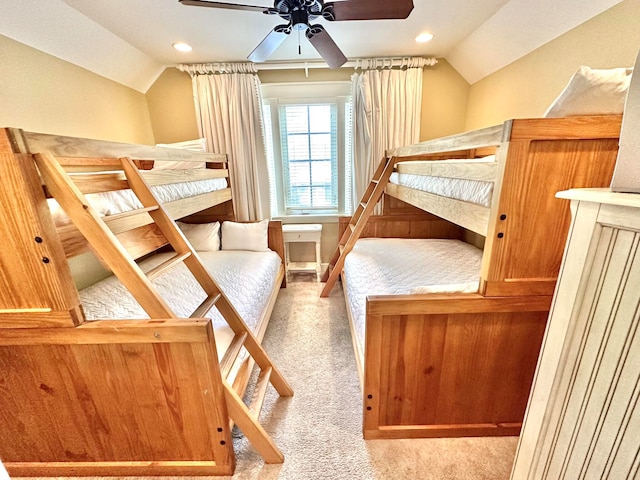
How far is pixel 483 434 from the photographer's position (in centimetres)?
139

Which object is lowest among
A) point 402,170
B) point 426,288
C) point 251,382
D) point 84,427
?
point 251,382

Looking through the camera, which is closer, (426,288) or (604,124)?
(604,124)

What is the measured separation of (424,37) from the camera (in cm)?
238

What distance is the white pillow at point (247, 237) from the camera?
289 cm

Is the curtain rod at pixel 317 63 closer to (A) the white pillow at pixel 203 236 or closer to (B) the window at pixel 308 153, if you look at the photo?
(B) the window at pixel 308 153

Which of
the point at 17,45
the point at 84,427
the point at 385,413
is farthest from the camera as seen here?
the point at 17,45

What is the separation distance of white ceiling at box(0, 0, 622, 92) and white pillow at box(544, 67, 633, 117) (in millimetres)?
1156

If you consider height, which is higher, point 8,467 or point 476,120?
point 476,120

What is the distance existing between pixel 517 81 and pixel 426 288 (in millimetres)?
2188

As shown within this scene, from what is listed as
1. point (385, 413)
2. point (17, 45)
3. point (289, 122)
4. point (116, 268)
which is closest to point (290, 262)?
point (289, 122)

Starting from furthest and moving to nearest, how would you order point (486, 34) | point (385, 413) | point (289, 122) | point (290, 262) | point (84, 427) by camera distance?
point (290, 262) < point (289, 122) < point (486, 34) < point (385, 413) < point (84, 427)

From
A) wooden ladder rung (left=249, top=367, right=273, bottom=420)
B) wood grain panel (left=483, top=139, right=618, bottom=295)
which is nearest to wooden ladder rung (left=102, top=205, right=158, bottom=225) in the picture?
wooden ladder rung (left=249, top=367, right=273, bottom=420)

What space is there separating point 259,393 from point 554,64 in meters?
2.90

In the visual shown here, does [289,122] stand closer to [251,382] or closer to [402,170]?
[402,170]
